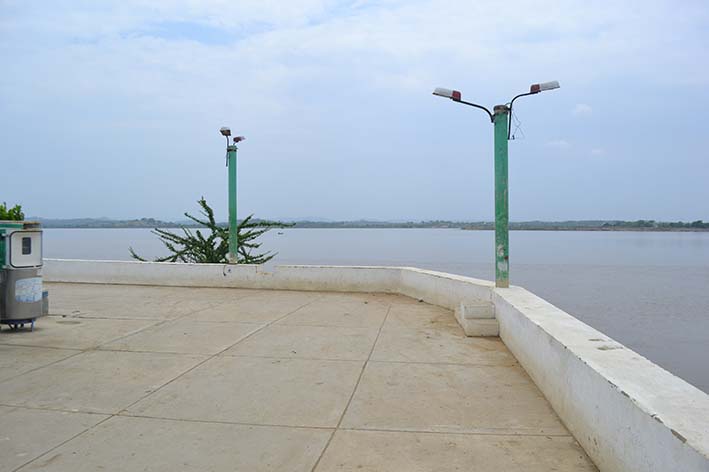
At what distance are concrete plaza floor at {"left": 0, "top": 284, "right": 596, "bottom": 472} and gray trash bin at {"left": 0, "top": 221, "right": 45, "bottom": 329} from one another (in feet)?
0.94

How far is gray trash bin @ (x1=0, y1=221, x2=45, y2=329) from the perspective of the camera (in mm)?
6926

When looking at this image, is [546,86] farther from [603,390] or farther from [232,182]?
[232,182]

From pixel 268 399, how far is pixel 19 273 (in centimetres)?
424

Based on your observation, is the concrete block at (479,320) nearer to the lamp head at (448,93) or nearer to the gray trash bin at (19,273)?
the lamp head at (448,93)

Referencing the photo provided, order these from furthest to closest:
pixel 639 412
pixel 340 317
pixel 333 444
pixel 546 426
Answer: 1. pixel 340 317
2. pixel 546 426
3. pixel 333 444
4. pixel 639 412

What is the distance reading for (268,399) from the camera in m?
4.66

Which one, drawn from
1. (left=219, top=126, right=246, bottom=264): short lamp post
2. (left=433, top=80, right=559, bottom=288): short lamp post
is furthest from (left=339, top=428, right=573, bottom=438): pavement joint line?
(left=219, top=126, right=246, bottom=264): short lamp post

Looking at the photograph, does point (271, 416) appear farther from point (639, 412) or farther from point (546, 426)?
point (639, 412)

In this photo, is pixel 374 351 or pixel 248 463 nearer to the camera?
pixel 248 463

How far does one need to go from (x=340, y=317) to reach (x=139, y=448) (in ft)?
16.3

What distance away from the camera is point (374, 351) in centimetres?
634

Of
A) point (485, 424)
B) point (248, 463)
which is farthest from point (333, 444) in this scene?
point (485, 424)

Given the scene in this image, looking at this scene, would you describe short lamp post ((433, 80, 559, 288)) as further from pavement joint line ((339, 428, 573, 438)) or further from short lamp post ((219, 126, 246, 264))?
short lamp post ((219, 126, 246, 264))

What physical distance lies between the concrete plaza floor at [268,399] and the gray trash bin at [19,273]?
287 mm
